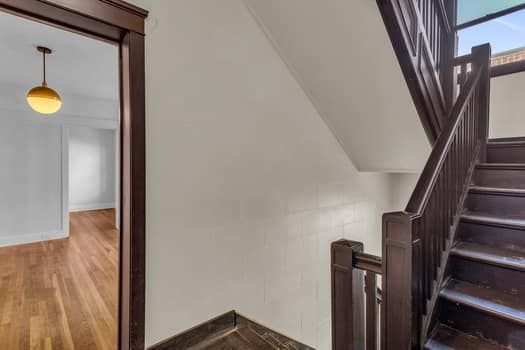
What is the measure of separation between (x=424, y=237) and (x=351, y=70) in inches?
50.1

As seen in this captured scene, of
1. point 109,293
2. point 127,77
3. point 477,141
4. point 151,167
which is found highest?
point 127,77

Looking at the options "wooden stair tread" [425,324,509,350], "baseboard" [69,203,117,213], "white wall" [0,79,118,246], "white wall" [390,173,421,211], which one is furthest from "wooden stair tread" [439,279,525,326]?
"baseboard" [69,203,117,213]

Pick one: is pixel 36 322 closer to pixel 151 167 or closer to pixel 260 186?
pixel 151 167

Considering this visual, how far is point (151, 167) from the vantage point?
4.78ft

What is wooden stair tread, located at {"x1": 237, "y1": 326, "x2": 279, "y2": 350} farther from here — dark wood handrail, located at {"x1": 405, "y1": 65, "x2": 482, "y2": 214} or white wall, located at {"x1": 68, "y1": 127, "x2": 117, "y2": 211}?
white wall, located at {"x1": 68, "y1": 127, "x2": 117, "y2": 211}

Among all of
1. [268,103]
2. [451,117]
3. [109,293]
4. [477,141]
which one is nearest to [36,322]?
[109,293]

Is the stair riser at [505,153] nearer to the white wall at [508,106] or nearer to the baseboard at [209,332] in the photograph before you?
the white wall at [508,106]

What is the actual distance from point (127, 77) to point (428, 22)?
7.24ft

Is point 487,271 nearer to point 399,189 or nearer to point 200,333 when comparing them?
point 200,333

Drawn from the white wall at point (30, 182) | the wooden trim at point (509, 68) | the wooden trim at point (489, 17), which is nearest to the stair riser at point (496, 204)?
the wooden trim at point (509, 68)

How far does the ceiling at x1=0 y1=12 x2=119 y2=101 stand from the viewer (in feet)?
8.54

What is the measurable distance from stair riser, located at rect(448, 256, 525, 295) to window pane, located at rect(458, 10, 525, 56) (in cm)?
253

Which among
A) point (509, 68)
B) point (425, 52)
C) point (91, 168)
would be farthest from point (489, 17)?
point (91, 168)

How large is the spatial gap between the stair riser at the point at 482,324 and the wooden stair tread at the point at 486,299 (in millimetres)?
38
